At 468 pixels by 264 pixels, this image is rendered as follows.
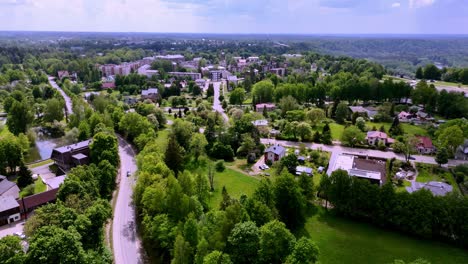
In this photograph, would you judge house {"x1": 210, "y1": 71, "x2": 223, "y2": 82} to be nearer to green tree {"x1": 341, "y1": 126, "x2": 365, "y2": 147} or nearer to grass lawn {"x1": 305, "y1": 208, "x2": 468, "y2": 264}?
green tree {"x1": 341, "y1": 126, "x2": 365, "y2": 147}

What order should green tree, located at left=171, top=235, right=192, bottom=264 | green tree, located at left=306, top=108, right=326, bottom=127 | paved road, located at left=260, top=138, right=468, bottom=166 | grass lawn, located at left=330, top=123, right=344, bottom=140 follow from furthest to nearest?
green tree, located at left=306, top=108, right=326, bottom=127, grass lawn, located at left=330, top=123, right=344, bottom=140, paved road, located at left=260, top=138, right=468, bottom=166, green tree, located at left=171, top=235, right=192, bottom=264

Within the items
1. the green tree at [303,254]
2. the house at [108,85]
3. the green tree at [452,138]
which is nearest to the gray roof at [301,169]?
the green tree at [303,254]

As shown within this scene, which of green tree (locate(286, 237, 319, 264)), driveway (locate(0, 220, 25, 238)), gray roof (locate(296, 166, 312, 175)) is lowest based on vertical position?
driveway (locate(0, 220, 25, 238))

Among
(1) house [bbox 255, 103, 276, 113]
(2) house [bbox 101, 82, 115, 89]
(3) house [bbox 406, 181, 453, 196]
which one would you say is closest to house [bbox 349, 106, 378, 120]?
(1) house [bbox 255, 103, 276, 113]

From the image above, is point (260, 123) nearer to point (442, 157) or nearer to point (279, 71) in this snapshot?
point (442, 157)

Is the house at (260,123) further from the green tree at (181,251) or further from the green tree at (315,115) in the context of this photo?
the green tree at (181,251)

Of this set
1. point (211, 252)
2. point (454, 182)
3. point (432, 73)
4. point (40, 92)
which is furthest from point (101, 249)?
point (432, 73)

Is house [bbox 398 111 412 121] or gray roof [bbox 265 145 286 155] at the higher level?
house [bbox 398 111 412 121]
